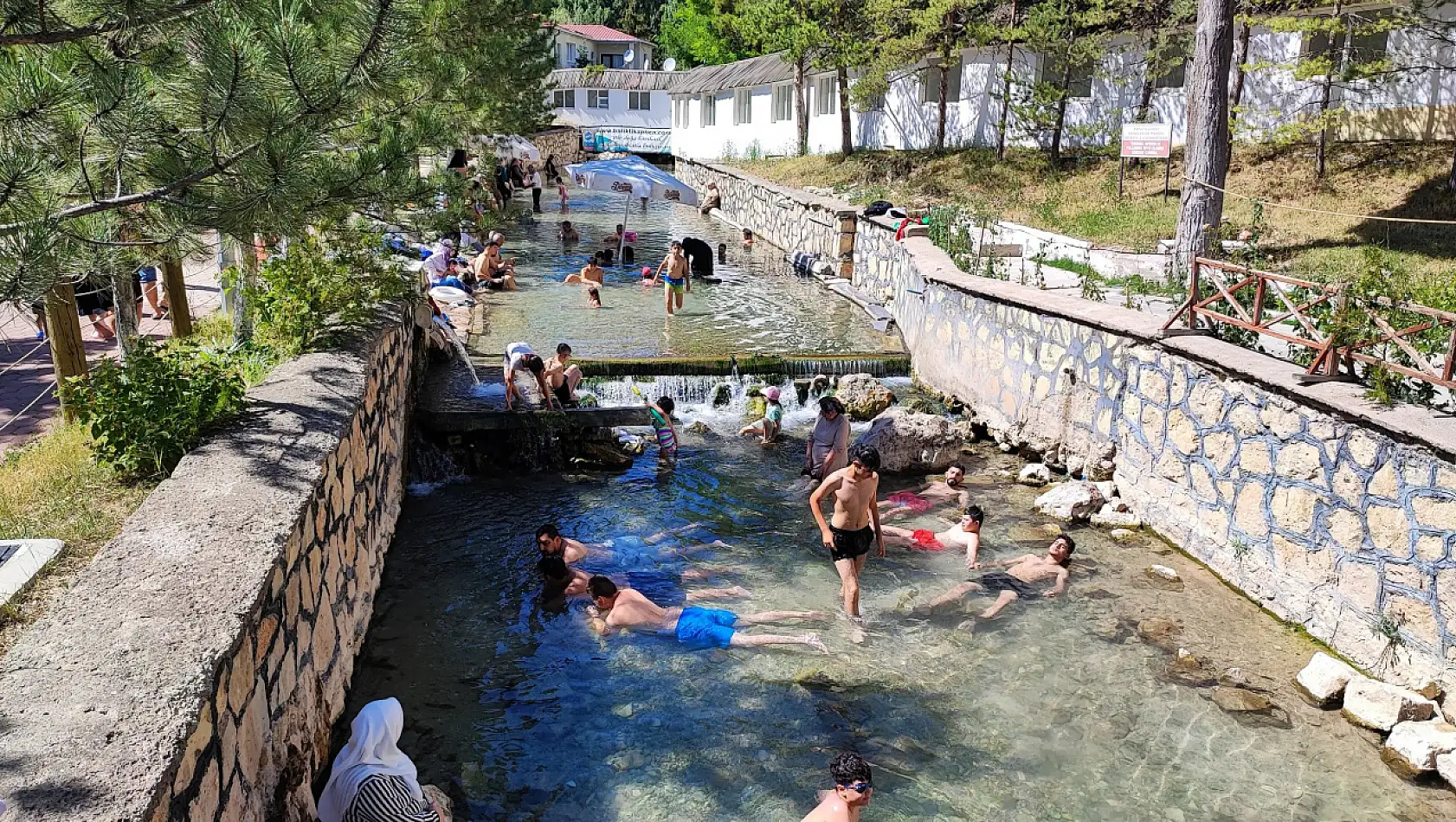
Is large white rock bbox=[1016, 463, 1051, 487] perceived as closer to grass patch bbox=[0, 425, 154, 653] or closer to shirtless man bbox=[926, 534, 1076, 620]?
shirtless man bbox=[926, 534, 1076, 620]

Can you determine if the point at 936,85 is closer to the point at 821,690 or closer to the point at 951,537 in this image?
the point at 951,537

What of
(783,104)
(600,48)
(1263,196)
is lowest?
(1263,196)

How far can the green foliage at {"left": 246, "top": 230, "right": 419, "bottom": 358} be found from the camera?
842 centimetres

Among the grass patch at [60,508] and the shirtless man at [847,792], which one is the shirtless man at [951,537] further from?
the grass patch at [60,508]

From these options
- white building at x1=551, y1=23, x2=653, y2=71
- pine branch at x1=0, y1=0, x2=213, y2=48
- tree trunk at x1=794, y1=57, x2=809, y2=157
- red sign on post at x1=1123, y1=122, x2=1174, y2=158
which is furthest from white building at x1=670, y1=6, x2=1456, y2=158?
white building at x1=551, y1=23, x2=653, y2=71

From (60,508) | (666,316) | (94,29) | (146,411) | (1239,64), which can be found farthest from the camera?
(1239,64)

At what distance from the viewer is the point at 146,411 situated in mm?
5969

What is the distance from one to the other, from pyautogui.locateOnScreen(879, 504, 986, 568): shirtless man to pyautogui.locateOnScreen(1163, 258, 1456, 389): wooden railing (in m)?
2.65

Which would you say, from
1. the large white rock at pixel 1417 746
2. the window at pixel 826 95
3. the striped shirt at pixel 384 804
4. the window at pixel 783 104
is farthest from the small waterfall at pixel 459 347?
the window at pixel 783 104

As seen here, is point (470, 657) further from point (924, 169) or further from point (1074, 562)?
point (924, 169)

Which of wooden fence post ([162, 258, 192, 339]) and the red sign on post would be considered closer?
wooden fence post ([162, 258, 192, 339])

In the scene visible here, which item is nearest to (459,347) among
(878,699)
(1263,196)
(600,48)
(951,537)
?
(951,537)

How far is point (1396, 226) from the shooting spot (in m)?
15.7

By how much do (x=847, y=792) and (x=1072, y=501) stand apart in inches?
232
